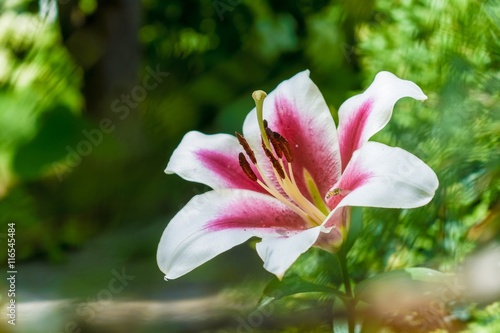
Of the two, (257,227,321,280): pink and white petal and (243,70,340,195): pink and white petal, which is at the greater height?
(243,70,340,195): pink and white petal

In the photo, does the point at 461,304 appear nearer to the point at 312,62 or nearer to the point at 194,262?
the point at 194,262

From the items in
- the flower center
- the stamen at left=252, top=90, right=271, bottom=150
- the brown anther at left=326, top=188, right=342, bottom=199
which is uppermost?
the stamen at left=252, top=90, right=271, bottom=150

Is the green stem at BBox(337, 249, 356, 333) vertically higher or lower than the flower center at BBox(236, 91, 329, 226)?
lower

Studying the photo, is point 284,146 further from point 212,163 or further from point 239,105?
point 239,105

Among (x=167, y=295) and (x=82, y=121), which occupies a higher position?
(x=82, y=121)

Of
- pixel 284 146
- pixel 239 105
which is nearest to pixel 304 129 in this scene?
pixel 284 146

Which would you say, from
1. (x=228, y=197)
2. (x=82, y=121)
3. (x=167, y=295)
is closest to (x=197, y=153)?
(x=228, y=197)
